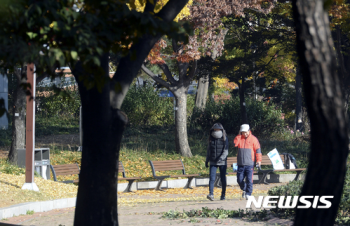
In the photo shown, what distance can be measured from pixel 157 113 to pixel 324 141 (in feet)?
70.5

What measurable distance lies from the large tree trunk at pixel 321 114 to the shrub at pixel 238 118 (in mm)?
18848

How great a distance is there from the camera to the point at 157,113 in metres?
24.5

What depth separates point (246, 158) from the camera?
9.65m

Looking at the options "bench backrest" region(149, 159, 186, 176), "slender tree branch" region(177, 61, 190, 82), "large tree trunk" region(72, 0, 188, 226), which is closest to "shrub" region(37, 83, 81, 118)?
"slender tree branch" region(177, 61, 190, 82)

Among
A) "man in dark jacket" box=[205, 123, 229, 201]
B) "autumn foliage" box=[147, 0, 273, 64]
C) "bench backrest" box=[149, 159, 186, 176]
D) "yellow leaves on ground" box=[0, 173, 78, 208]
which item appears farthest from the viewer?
"autumn foliage" box=[147, 0, 273, 64]

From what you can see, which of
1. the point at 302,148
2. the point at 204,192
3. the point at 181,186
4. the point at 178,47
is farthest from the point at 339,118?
the point at 302,148

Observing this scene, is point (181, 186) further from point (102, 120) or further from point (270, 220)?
point (102, 120)

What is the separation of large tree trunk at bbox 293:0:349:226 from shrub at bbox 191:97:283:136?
1885cm

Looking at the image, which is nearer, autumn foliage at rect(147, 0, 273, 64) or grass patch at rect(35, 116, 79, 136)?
autumn foliage at rect(147, 0, 273, 64)

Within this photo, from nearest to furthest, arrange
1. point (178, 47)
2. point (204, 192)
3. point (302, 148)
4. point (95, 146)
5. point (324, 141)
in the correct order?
point (324, 141) → point (95, 146) → point (204, 192) → point (178, 47) → point (302, 148)

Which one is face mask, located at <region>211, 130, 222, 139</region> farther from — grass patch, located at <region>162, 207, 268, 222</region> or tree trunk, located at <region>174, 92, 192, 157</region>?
tree trunk, located at <region>174, 92, 192, 157</region>

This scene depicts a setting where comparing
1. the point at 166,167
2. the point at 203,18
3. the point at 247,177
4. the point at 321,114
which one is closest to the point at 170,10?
the point at 321,114

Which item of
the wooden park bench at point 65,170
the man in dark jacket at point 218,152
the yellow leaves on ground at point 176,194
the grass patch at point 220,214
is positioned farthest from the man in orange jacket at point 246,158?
the wooden park bench at point 65,170

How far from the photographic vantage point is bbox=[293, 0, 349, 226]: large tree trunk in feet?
10.1
